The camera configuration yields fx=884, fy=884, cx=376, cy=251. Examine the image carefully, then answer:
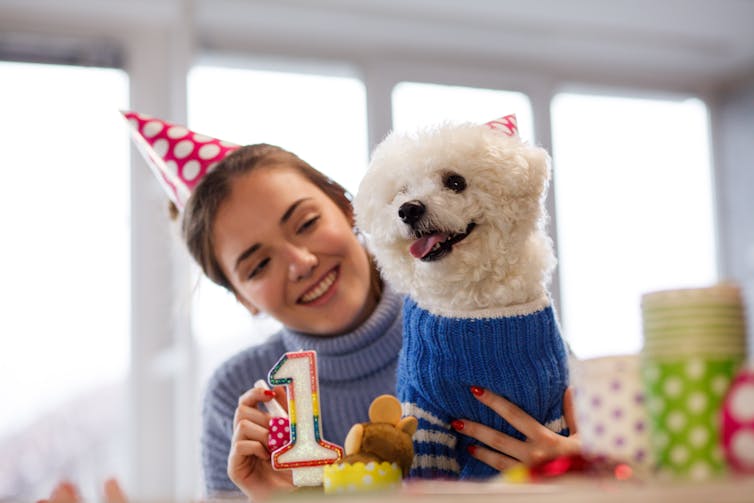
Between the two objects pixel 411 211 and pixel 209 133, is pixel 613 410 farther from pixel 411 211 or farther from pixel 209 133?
pixel 209 133

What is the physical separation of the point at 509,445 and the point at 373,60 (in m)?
2.84

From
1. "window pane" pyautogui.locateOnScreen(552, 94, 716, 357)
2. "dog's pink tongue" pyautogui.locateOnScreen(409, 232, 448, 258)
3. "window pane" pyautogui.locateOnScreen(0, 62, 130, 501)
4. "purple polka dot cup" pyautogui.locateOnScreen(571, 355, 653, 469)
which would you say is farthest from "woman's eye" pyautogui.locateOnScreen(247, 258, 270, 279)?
"window pane" pyautogui.locateOnScreen(552, 94, 716, 357)

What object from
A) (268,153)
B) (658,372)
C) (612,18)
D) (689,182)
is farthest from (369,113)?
(658,372)

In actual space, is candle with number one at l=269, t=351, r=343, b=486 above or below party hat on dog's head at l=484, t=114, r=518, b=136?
below

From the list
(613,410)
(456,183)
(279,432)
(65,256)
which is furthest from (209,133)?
(613,410)

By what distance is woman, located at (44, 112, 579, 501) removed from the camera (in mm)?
1319

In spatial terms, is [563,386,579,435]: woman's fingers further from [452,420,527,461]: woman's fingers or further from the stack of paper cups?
the stack of paper cups

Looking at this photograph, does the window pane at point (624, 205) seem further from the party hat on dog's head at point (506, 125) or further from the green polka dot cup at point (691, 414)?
the green polka dot cup at point (691, 414)

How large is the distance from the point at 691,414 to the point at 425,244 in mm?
705

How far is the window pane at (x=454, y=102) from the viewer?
371 cm

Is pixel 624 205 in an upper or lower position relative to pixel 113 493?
upper

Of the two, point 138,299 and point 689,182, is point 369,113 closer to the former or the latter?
point 138,299

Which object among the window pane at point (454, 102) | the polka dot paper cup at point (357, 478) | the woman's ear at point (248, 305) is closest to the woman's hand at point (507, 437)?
the polka dot paper cup at point (357, 478)

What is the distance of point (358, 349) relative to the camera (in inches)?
54.7
